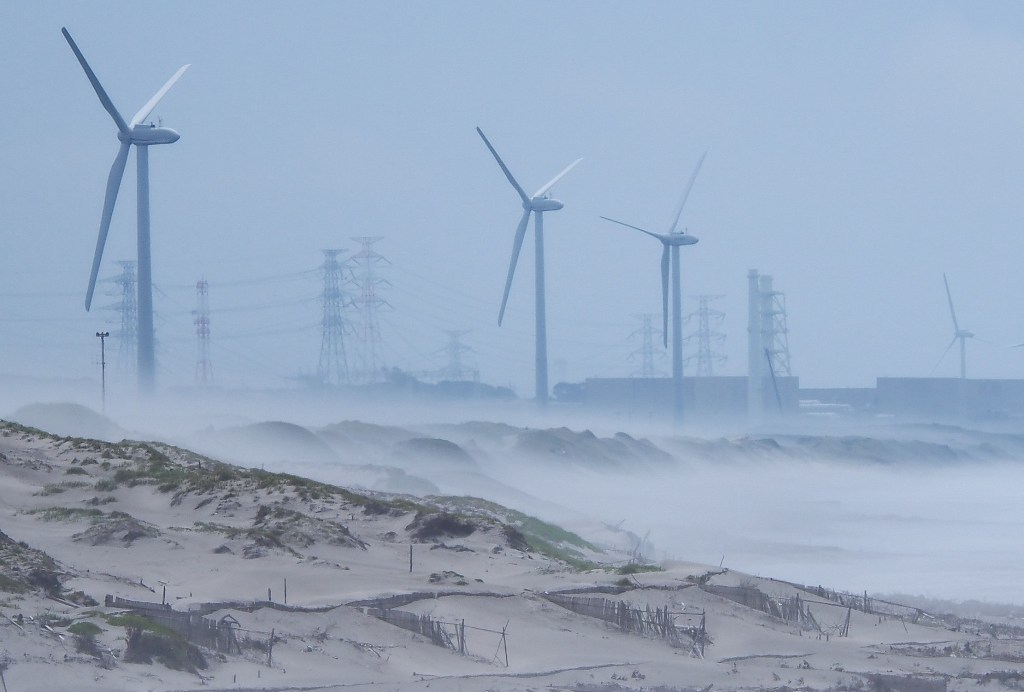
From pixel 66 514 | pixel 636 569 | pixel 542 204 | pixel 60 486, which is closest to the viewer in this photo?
pixel 636 569

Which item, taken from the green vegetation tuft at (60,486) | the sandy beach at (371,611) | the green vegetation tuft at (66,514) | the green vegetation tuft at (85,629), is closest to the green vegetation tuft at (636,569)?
the sandy beach at (371,611)

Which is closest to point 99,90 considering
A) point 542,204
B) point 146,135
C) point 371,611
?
point 146,135

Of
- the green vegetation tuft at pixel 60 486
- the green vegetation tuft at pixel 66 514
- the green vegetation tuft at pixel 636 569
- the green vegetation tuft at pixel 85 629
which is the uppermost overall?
the green vegetation tuft at pixel 60 486

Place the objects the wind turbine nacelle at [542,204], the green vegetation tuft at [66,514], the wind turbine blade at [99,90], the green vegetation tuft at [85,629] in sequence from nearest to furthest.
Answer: the green vegetation tuft at [85,629], the green vegetation tuft at [66,514], the wind turbine blade at [99,90], the wind turbine nacelle at [542,204]

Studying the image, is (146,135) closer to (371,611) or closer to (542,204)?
(542,204)

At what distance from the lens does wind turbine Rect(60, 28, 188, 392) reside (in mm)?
73062

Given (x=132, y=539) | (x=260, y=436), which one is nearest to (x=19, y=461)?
(x=132, y=539)

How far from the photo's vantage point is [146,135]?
3120 inches

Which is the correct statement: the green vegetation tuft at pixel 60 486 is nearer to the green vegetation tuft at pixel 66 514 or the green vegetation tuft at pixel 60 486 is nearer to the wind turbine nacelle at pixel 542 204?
the green vegetation tuft at pixel 66 514

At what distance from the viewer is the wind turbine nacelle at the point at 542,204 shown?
4080 inches

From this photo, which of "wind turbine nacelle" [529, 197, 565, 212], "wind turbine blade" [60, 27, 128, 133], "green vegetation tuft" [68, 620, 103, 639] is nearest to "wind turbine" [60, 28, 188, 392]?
"wind turbine blade" [60, 27, 128, 133]

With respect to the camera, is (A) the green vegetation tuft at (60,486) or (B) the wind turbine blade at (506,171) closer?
(A) the green vegetation tuft at (60,486)

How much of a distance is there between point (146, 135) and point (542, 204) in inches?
1374

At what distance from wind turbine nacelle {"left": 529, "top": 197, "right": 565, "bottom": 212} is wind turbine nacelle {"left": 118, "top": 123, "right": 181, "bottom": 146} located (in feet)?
108
